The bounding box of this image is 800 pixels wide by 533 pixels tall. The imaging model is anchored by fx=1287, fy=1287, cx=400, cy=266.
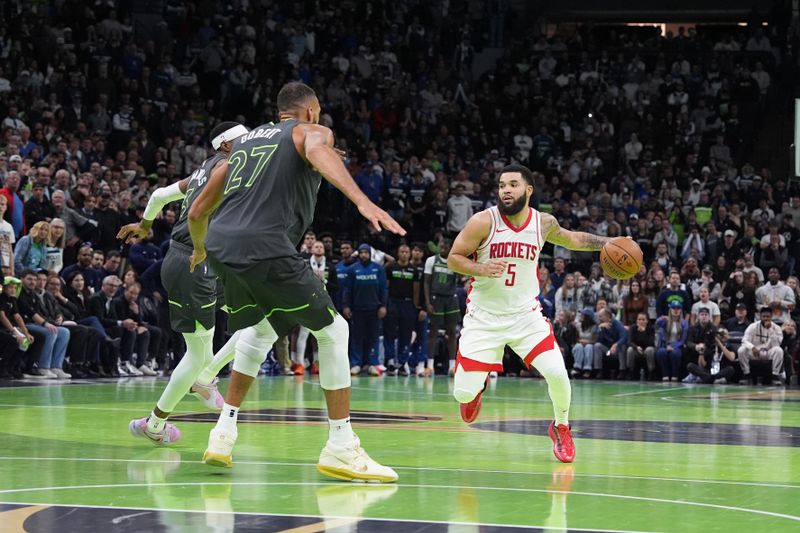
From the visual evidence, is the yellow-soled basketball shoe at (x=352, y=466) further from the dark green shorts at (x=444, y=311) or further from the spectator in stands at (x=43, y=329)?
the dark green shorts at (x=444, y=311)

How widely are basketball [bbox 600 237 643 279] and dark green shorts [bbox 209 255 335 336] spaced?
2981 millimetres

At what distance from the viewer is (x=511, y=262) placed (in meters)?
9.46

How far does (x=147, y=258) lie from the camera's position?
66.5 feet

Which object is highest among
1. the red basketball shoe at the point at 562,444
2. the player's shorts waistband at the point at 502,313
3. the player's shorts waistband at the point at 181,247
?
the player's shorts waistband at the point at 181,247

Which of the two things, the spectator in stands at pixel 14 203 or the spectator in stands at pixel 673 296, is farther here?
the spectator in stands at pixel 673 296

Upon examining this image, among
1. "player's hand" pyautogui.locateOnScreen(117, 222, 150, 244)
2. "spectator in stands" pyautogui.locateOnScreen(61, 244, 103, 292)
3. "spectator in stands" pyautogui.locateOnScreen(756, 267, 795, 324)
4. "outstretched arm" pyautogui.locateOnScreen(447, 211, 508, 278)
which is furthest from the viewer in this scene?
"spectator in stands" pyautogui.locateOnScreen(756, 267, 795, 324)

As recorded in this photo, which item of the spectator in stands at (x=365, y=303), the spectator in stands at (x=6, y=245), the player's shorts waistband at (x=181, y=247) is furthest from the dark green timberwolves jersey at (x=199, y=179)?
the spectator in stands at (x=365, y=303)

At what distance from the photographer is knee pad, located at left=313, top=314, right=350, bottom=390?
25.3ft

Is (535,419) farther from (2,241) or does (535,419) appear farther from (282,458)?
(2,241)

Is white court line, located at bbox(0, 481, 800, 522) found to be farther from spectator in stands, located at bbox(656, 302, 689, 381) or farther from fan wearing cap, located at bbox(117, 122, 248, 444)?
spectator in stands, located at bbox(656, 302, 689, 381)

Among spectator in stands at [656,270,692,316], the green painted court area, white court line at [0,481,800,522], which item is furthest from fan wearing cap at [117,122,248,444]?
spectator in stands at [656,270,692,316]

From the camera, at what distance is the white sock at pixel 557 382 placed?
9273mm

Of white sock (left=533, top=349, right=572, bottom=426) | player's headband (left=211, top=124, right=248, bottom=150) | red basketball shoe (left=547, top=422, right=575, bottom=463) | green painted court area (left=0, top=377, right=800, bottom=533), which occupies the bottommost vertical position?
green painted court area (left=0, top=377, right=800, bottom=533)

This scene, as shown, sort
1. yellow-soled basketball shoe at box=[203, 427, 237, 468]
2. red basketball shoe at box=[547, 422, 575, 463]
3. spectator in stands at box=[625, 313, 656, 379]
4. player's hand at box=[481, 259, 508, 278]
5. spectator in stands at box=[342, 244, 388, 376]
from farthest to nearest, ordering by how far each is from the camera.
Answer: spectator in stands at box=[625, 313, 656, 379]
spectator in stands at box=[342, 244, 388, 376]
player's hand at box=[481, 259, 508, 278]
red basketball shoe at box=[547, 422, 575, 463]
yellow-soled basketball shoe at box=[203, 427, 237, 468]
